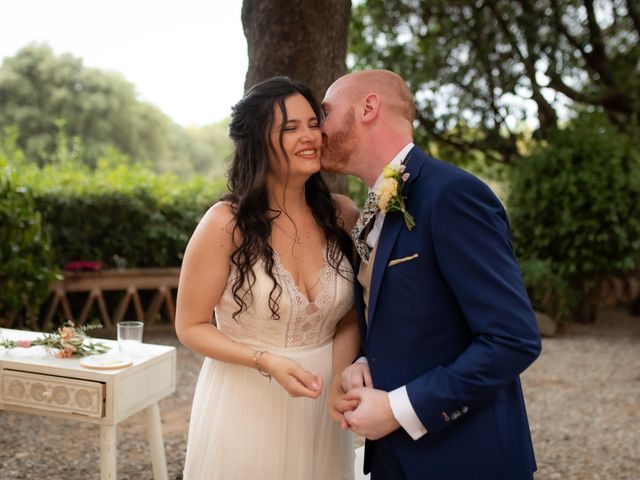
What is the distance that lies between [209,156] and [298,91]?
42.0 meters

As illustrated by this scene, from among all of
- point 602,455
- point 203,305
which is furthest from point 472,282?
point 602,455

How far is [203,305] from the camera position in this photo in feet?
7.25

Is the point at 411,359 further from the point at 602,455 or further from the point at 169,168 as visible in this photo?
the point at 169,168

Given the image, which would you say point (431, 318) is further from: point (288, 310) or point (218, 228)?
point (218, 228)

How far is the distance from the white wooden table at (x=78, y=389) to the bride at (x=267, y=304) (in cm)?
84

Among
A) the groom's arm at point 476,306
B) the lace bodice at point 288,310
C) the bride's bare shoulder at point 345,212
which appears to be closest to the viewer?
the groom's arm at point 476,306

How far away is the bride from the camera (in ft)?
7.31

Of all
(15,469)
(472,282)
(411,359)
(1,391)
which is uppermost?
(472,282)

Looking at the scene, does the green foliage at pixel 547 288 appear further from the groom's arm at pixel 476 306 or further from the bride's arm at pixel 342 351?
the groom's arm at pixel 476 306

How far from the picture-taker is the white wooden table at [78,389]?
10.1 feet

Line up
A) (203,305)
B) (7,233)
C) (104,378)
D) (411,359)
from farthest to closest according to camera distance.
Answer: (7,233), (104,378), (203,305), (411,359)

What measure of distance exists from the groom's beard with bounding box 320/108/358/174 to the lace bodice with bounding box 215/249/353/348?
16.2 inches

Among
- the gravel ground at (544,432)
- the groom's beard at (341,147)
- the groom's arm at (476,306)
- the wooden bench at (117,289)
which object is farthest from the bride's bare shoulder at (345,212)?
the wooden bench at (117,289)

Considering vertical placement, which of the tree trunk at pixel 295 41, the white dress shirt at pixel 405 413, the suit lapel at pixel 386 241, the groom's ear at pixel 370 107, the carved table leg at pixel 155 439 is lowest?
the carved table leg at pixel 155 439
